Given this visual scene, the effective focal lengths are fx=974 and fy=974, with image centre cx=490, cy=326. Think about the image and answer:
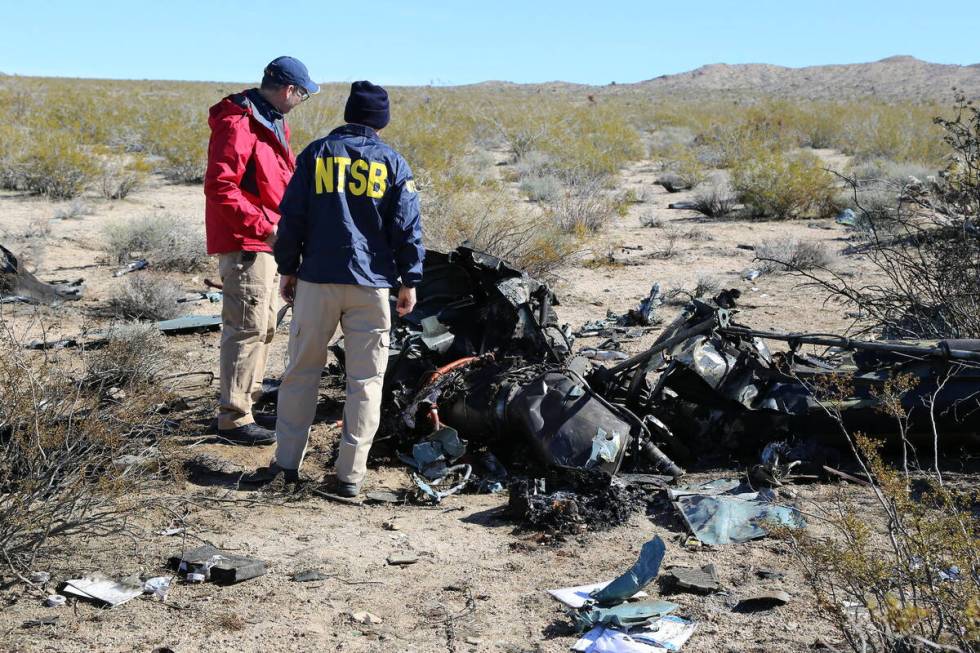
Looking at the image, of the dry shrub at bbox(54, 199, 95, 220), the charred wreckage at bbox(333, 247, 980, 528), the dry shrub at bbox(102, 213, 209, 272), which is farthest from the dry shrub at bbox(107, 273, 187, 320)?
the dry shrub at bbox(54, 199, 95, 220)

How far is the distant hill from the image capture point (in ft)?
307

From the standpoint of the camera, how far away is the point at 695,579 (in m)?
4.04

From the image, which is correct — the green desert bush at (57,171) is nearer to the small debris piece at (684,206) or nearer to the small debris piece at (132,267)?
the small debris piece at (132,267)

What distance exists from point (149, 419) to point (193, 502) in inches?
17.7

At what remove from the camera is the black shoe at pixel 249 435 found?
5.80m

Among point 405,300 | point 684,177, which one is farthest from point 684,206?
point 405,300

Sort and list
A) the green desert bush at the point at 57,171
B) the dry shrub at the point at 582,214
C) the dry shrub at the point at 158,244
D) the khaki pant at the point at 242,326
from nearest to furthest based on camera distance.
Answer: the khaki pant at the point at 242,326
the dry shrub at the point at 158,244
the dry shrub at the point at 582,214
the green desert bush at the point at 57,171

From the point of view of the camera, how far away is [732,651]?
350cm

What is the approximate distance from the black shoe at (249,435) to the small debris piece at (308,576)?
1.76 metres

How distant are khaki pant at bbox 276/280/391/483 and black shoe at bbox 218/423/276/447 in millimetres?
645

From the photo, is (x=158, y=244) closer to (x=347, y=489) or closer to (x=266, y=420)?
(x=266, y=420)

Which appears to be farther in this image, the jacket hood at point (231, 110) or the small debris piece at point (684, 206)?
the small debris piece at point (684, 206)

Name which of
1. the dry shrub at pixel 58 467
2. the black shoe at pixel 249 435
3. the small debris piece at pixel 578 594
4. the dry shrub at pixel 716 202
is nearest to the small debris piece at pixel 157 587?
the dry shrub at pixel 58 467

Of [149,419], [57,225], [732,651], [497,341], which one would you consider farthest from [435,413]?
[57,225]
